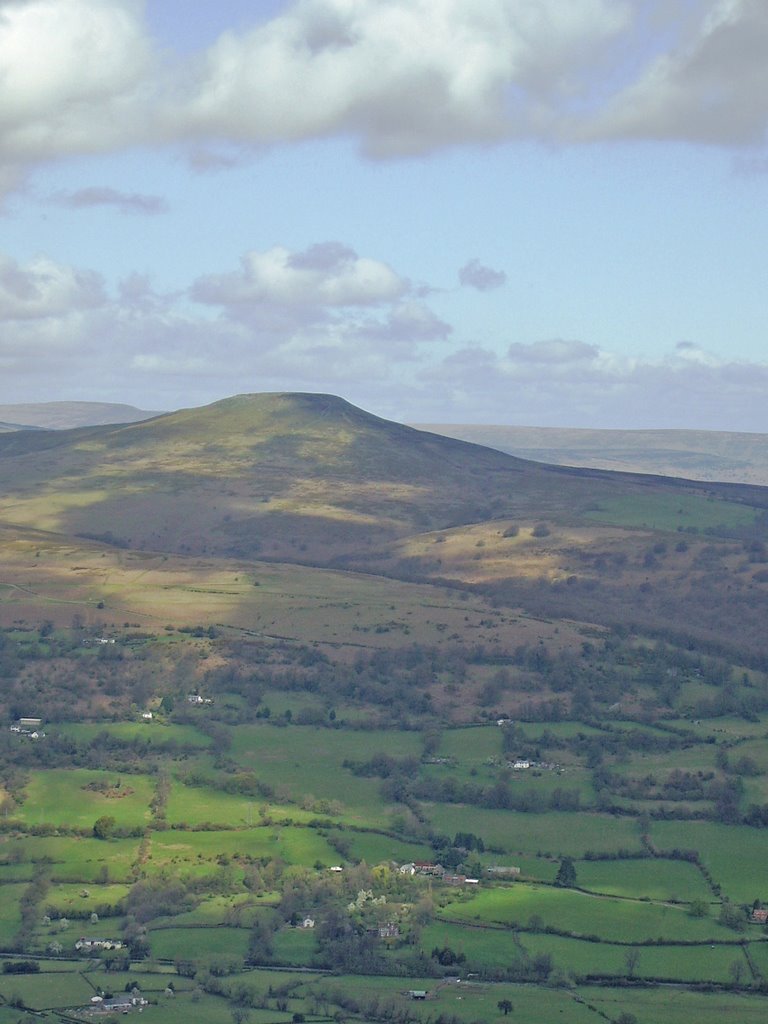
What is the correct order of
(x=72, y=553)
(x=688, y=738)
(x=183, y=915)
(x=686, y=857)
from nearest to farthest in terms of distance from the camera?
(x=183, y=915) → (x=686, y=857) → (x=688, y=738) → (x=72, y=553)

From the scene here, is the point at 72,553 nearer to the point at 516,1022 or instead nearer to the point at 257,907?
the point at 257,907

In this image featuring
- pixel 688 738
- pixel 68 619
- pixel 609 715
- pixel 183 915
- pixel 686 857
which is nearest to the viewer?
pixel 183 915

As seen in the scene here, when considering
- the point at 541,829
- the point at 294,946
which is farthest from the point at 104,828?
the point at 541,829

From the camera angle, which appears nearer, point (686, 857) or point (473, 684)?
point (686, 857)

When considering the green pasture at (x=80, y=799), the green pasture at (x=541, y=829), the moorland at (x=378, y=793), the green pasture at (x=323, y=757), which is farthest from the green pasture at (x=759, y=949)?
the green pasture at (x=80, y=799)

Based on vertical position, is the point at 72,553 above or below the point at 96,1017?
above

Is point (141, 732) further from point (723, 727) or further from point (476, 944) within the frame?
point (476, 944)

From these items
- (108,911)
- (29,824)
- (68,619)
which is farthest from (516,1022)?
(68,619)
